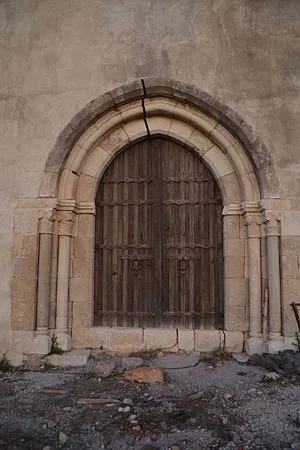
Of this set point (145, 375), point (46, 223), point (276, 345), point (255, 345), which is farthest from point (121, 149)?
point (276, 345)

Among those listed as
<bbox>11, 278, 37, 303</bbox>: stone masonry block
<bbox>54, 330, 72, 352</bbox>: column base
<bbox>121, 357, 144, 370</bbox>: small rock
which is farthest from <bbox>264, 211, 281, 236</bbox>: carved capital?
<bbox>11, 278, 37, 303</bbox>: stone masonry block

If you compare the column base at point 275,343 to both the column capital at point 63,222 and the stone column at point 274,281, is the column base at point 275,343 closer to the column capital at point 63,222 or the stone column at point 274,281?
the stone column at point 274,281

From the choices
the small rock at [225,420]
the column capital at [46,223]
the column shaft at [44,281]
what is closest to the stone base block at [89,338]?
the column shaft at [44,281]

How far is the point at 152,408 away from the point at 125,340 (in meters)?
1.57

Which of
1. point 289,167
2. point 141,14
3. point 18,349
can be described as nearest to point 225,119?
point 289,167

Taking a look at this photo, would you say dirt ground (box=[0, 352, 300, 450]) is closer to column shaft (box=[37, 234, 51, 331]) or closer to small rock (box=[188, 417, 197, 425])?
small rock (box=[188, 417, 197, 425])

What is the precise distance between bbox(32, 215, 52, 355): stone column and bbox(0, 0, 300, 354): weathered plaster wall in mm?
176

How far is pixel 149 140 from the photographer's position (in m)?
5.01

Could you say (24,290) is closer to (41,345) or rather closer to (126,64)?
(41,345)

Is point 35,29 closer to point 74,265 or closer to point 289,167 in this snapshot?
point 74,265

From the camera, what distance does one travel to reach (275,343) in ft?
13.3

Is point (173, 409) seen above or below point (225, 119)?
below

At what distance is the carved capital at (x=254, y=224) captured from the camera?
439 centimetres

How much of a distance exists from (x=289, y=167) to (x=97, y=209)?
8.16ft
